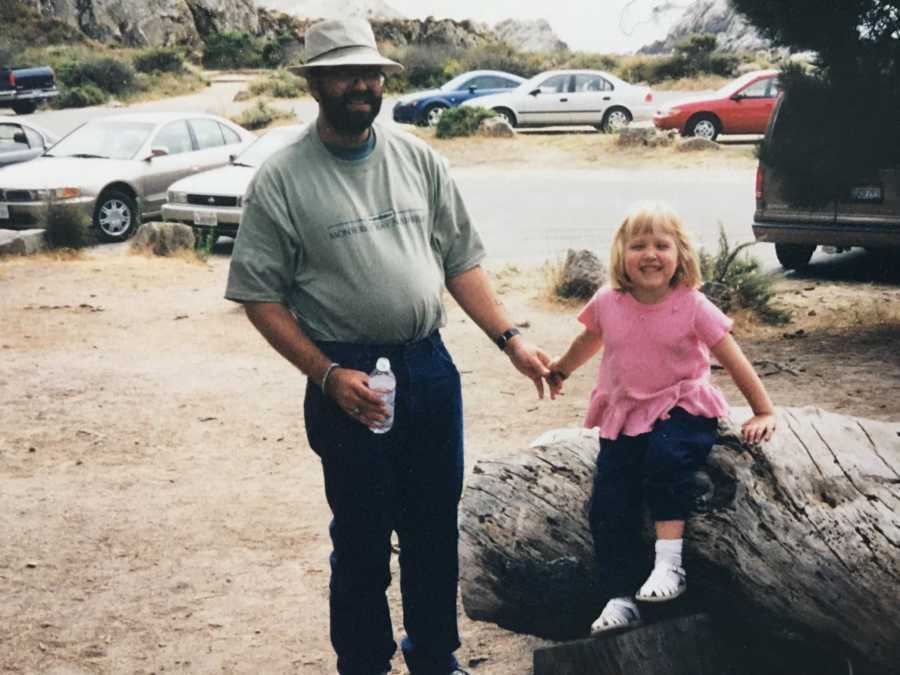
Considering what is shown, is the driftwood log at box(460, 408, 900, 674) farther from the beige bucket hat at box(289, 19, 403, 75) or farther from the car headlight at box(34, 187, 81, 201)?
the car headlight at box(34, 187, 81, 201)

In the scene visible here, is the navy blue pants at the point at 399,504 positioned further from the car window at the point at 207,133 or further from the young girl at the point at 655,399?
the car window at the point at 207,133

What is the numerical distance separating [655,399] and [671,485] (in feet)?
0.78

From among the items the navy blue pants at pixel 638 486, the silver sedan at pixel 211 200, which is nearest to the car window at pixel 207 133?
the silver sedan at pixel 211 200

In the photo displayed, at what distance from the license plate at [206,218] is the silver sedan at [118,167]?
126cm

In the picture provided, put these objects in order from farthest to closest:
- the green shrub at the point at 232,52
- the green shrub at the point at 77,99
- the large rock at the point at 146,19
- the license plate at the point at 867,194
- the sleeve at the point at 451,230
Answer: the large rock at the point at 146,19 → the green shrub at the point at 232,52 → the green shrub at the point at 77,99 → the license plate at the point at 867,194 → the sleeve at the point at 451,230

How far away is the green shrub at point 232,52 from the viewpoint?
57719 mm

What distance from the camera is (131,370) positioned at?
873 cm

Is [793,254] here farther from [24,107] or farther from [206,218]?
[24,107]

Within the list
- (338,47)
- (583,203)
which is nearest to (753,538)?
(338,47)

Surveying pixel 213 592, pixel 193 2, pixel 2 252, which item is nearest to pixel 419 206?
pixel 213 592

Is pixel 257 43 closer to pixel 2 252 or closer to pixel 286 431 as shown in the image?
pixel 2 252

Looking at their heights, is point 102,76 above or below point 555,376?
below

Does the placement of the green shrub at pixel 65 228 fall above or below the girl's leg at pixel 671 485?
below

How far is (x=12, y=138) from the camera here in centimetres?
1708
